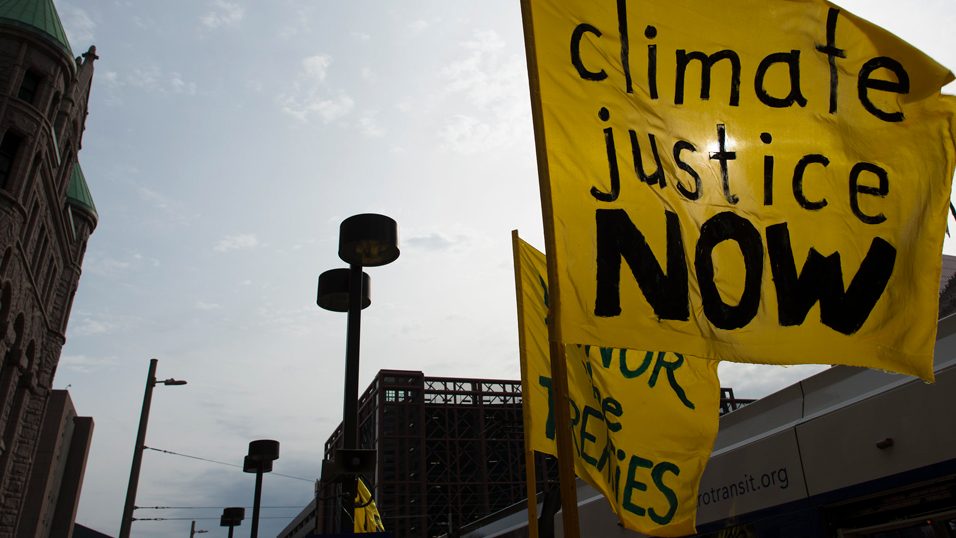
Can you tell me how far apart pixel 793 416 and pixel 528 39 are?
6334 mm

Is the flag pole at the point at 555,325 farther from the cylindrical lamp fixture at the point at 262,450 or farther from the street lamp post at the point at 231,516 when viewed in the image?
the street lamp post at the point at 231,516

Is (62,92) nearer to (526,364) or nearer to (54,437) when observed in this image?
(526,364)

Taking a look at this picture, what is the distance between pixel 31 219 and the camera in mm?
27469

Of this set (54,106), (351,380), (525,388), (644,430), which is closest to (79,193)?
(54,106)

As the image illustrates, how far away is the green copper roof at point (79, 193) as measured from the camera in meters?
38.3

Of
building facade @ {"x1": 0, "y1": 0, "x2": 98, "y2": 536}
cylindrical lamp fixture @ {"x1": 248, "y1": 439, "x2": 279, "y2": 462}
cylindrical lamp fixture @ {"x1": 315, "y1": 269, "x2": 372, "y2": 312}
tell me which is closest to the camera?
cylindrical lamp fixture @ {"x1": 315, "y1": 269, "x2": 372, "y2": 312}

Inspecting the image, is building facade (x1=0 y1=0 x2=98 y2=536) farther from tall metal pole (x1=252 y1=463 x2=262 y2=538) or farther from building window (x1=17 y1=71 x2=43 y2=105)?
tall metal pole (x1=252 y1=463 x2=262 y2=538)

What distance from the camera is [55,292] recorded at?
111ft

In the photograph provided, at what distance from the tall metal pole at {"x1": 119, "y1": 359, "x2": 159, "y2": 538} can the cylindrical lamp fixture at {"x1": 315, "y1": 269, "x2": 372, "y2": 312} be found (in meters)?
10.5

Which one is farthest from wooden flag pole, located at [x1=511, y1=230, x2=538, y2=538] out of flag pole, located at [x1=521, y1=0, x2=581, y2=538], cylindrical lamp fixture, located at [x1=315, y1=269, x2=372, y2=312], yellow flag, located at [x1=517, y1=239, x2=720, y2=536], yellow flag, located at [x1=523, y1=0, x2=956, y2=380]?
cylindrical lamp fixture, located at [x1=315, y1=269, x2=372, y2=312]

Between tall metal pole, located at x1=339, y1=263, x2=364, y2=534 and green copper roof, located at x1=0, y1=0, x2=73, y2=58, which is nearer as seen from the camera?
tall metal pole, located at x1=339, y1=263, x2=364, y2=534

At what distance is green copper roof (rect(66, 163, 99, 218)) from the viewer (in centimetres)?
3831

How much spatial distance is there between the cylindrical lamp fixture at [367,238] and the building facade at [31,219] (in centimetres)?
1767

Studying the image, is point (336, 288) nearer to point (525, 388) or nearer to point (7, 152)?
point (525, 388)
